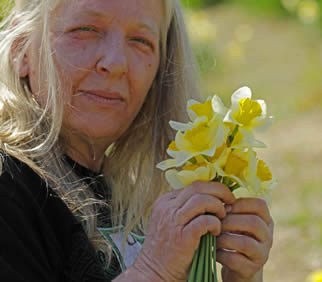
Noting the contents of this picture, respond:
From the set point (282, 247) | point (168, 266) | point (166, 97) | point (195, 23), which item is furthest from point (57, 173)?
point (195, 23)

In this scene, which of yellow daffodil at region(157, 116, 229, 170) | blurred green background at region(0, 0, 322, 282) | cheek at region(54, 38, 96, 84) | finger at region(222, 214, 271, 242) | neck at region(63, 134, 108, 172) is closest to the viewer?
yellow daffodil at region(157, 116, 229, 170)

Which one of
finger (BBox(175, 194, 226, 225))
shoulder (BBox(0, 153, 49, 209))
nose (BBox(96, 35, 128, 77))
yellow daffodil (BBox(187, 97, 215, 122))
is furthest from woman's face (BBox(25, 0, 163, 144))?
finger (BBox(175, 194, 226, 225))

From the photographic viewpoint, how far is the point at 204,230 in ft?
4.94

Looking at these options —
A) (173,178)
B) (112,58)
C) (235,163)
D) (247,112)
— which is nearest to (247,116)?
(247,112)

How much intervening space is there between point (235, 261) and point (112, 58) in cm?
70

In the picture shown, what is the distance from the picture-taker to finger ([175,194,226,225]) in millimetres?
1502

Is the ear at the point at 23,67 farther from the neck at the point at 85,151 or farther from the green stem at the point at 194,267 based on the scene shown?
the green stem at the point at 194,267

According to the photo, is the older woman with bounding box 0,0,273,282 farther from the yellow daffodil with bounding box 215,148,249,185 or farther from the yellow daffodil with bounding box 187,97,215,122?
the yellow daffodil with bounding box 187,97,215,122

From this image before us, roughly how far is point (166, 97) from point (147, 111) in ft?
0.28

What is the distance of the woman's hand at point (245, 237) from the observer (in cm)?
158

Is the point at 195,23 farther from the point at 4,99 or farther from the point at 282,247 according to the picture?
the point at 4,99

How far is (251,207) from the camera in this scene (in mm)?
1606

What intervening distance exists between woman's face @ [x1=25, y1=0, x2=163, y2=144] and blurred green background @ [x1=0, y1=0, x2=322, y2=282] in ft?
1.73

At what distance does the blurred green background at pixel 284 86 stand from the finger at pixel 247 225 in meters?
0.94
